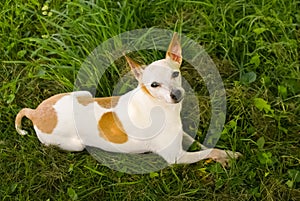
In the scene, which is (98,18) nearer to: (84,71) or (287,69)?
(84,71)

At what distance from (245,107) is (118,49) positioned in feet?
2.05

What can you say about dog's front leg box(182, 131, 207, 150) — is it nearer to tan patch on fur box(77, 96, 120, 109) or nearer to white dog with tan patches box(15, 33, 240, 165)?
white dog with tan patches box(15, 33, 240, 165)

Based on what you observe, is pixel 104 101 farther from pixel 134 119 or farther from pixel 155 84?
pixel 155 84

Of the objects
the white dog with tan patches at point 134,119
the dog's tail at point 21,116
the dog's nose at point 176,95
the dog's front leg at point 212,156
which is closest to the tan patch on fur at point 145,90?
the white dog with tan patches at point 134,119

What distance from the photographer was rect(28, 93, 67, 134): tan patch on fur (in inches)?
90.8

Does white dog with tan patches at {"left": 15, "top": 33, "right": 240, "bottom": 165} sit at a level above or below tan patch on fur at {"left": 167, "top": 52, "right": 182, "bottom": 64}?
below

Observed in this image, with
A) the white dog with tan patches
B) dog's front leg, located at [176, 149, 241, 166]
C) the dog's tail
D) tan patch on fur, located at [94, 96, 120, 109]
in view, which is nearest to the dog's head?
the white dog with tan patches

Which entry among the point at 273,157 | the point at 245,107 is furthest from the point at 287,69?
the point at 273,157

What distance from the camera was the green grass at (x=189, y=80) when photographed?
2.32 m

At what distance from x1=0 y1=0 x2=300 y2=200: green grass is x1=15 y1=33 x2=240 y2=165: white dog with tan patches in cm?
9

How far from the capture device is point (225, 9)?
8.95 feet

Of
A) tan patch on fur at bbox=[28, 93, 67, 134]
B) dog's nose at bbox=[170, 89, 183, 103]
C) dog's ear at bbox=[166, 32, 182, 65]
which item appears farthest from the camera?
tan patch on fur at bbox=[28, 93, 67, 134]

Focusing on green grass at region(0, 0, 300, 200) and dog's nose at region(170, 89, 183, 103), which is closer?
dog's nose at region(170, 89, 183, 103)

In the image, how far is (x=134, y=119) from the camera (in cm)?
220
